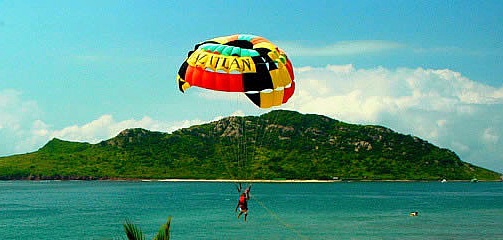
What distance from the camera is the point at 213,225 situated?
230 ft

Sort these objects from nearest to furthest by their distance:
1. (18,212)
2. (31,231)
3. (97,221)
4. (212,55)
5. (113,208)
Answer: (212,55)
(31,231)
(97,221)
(18,212)
(113,208)

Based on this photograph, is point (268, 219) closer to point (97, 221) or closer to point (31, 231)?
point (97, 221)

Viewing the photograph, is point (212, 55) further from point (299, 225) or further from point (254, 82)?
point (299, 225)

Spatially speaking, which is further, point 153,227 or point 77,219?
point 77,219

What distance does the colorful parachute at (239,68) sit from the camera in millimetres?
28172

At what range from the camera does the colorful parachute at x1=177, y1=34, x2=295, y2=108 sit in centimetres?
2817

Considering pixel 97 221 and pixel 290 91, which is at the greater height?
pixel 290 91

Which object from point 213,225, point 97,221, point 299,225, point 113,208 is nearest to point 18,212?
point 113,208

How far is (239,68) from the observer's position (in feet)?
91.4

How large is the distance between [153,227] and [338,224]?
21.7 meters

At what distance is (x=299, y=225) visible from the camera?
2825 inches

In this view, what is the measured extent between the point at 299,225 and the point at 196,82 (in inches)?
1818

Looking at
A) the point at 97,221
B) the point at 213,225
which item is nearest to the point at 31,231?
the point at 97,221

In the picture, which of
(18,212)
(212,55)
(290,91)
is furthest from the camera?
(18,212)
